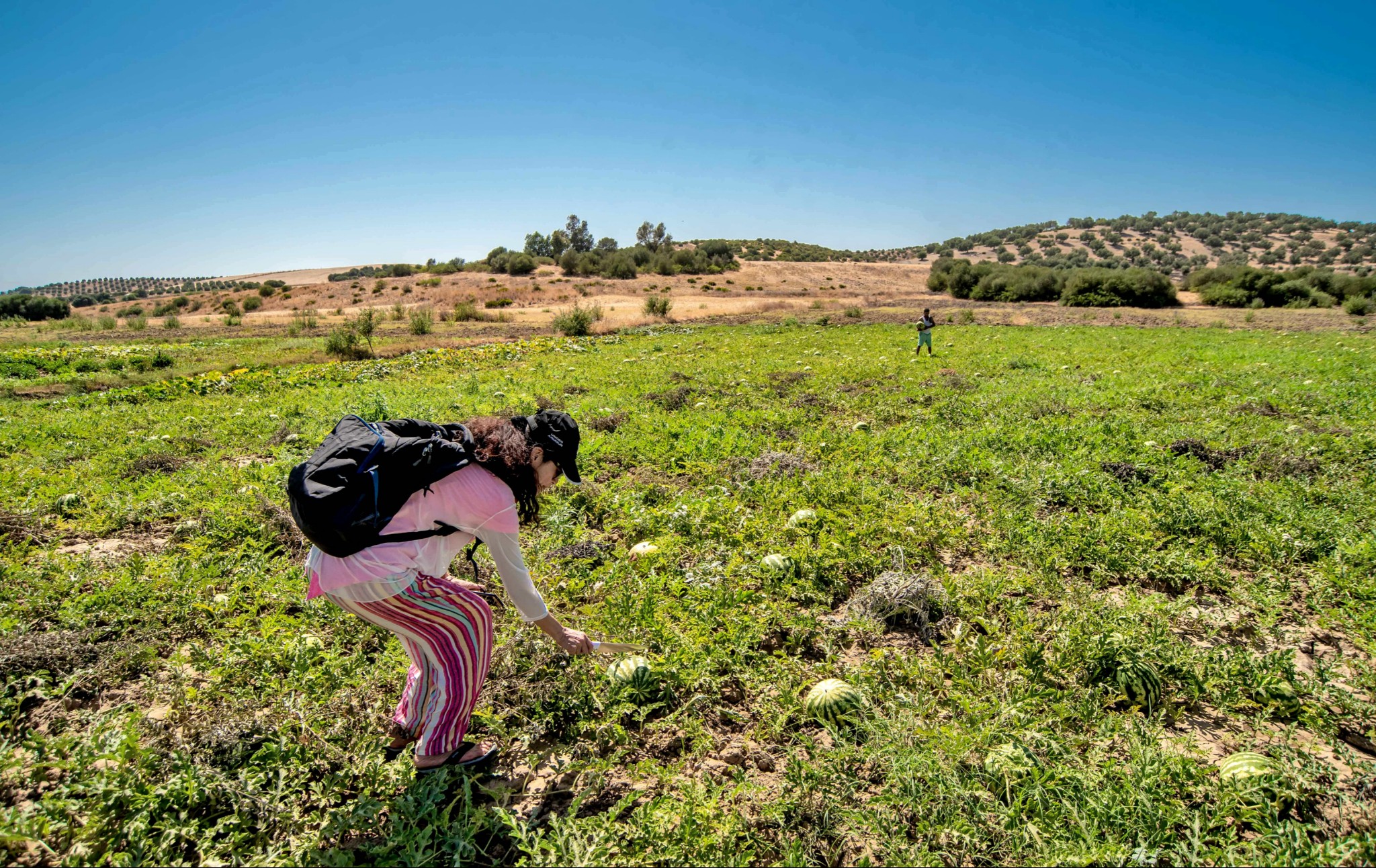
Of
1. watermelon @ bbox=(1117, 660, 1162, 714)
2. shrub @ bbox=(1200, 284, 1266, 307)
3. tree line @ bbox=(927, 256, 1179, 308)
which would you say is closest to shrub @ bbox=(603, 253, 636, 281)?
tree line @ bbox=(927, 256, 1179, 308)

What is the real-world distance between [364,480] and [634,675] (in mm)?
1885

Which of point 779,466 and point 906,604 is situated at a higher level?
point 779,466

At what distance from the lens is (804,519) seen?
5270mm

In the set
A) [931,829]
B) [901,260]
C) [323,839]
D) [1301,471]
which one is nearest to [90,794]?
[323,839]

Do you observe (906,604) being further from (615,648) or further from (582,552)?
(582,552)

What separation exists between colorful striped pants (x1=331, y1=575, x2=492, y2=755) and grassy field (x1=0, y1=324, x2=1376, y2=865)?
227 mm

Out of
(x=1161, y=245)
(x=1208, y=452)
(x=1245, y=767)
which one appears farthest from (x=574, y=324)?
(x=1161, y=245)

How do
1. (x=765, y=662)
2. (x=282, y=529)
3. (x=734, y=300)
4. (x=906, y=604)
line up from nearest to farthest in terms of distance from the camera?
(x=765, y=662) → (x=906, y=604) → (x=282, y=529) → (x=734, y=300)

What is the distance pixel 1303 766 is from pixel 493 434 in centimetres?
392

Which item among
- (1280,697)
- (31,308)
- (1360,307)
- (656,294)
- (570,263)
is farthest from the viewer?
(570,263)

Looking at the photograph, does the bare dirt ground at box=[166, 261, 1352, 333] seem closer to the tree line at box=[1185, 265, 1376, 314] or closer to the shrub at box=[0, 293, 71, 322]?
the tree line at box=[1185, 265, 1376, 314]

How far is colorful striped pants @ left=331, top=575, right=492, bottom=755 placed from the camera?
259 centimetres

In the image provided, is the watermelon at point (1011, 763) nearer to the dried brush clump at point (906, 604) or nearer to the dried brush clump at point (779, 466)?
the dried brush clump at point (906, 604)

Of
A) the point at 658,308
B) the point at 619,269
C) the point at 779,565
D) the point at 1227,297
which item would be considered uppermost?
the point at 619,269
